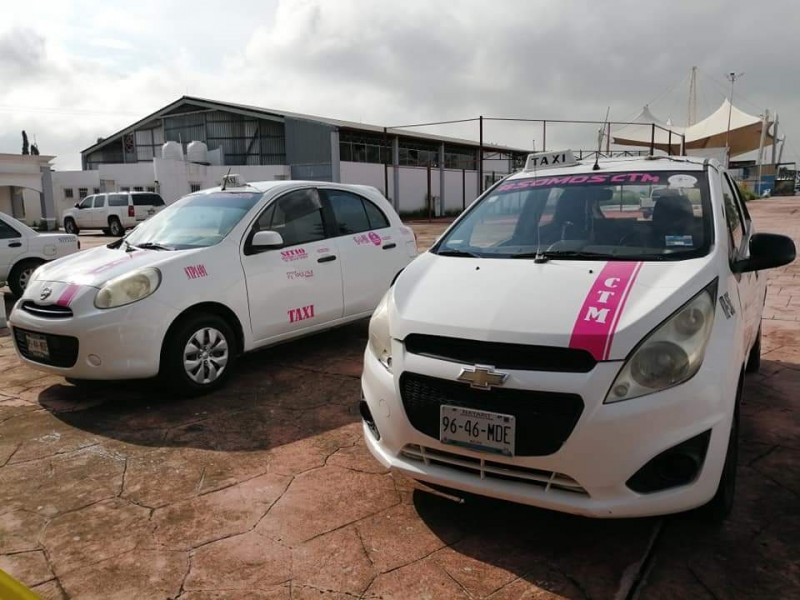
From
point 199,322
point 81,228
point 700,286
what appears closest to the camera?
point 700,286

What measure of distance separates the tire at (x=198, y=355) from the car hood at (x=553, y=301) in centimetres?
216

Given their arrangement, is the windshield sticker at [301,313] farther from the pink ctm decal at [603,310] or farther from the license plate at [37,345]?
the pink ctm decal at [603,310]

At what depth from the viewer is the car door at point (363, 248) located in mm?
5793

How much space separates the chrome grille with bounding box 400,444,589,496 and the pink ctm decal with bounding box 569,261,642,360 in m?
0.52

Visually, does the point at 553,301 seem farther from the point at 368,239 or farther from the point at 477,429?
the point at 368,239

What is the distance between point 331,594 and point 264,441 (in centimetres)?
163

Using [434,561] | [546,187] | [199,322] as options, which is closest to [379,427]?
[434,561]

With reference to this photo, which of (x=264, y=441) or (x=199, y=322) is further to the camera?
(x=199, y=322)

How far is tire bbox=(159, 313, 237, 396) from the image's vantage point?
4.47 metres

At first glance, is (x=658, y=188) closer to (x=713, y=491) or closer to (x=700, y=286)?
(x=700, y=286)

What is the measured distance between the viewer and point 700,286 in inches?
101

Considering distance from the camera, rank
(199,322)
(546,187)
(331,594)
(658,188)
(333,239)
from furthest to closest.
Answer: (333,239) < (199,322) < (546,187) < (658,188) < (331,594)

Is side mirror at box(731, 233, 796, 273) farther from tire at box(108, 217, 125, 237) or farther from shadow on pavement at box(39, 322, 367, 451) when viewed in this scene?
tire at box(108, 217, 125, 237)

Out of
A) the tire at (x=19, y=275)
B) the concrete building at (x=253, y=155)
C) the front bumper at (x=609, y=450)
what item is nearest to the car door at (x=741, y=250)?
the front bumper at (x=609, y=450)
